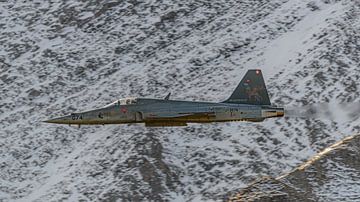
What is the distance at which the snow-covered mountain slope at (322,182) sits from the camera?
43.7 m

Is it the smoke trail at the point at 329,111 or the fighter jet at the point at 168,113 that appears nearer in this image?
the fighter jet at the point at 168,113

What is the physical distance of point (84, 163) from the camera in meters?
56.4

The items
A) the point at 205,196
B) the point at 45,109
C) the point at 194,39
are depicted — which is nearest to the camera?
the point at 205,196

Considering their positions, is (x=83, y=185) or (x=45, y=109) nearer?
(x=83, y=185)

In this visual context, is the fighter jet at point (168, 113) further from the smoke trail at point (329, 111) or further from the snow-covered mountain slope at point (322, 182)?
the smoke trail at point (329, 111)

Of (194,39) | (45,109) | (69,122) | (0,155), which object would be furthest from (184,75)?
(69,122)

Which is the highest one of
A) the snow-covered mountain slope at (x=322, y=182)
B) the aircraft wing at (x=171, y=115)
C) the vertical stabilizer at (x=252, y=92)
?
the vertical stabilizer at (x=252, y=92)

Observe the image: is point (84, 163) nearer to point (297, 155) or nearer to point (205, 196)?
point (205, 196)

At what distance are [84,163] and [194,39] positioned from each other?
781 inches

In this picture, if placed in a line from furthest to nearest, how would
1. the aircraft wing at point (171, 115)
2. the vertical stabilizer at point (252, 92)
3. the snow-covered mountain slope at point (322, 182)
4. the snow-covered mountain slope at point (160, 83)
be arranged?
the snow-covered mountain slope at point (160, 83) < the snow-covered mountain slope at point (322, 182) < the vertical stabilizer at point (252, 92) < the aircraft wing at point (171, 115)

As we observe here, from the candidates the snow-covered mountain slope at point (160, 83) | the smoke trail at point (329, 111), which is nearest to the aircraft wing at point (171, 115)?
the snow-covered mountain slope at point (160, 83)

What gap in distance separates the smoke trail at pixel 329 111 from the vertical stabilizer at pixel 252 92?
1354 centimetres

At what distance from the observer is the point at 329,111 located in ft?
188

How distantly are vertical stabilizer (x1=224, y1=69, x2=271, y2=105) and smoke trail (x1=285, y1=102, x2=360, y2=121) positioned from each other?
13.5 m
